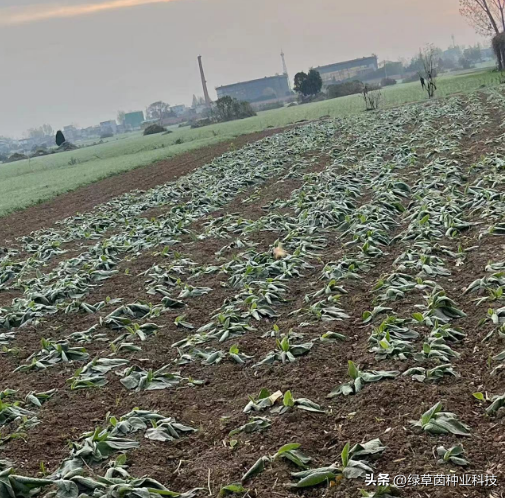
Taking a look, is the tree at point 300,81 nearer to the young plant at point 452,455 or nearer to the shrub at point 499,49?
the shrub at point 499,49

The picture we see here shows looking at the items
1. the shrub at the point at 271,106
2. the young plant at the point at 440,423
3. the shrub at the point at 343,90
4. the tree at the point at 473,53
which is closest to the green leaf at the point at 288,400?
the young plant at the point at 440,423

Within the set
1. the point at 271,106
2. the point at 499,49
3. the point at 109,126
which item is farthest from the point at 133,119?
the point at 499,49

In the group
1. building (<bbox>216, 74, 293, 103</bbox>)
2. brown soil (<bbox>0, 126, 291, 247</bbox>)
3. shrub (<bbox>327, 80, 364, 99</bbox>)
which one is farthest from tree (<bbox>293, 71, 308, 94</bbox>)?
brown soil (<bbox>0, 126, 291, 247</bbox>)

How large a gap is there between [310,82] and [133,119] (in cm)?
6596

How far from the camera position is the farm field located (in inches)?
196

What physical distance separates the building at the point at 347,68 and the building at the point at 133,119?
47.0 m

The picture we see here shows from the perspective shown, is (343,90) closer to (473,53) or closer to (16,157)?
(473,53)

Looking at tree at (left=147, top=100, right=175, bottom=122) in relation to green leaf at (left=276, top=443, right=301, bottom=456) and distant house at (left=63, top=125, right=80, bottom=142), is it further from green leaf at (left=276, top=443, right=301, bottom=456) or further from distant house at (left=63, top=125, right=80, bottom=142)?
green leaf at (left=276, top=443, right=301, bottom=456)

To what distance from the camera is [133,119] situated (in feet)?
504

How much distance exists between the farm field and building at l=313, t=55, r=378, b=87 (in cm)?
12111

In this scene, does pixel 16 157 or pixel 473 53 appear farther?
pixel 473 53

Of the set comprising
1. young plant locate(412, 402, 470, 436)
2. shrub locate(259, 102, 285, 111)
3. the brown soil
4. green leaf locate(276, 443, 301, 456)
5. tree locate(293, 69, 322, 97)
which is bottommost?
young plant locate(412, 402, 470, 436)

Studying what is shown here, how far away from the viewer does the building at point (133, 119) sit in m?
152

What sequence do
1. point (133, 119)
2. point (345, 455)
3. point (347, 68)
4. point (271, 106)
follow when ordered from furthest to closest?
point (133, 119)
point (347, 68)
point (271, 106)
point (345, 455)
